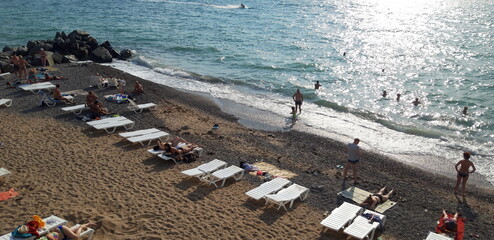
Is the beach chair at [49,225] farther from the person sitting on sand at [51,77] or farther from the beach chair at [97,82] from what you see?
the person sitting on sand at [51,77]

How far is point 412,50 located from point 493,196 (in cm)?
2560

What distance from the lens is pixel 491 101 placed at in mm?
21734

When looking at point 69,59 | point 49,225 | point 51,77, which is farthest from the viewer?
point 69,59

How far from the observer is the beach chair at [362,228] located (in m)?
8.01

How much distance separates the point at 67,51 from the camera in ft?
92.9

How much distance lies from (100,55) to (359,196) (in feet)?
76.4

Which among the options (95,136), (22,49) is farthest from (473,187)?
(22,49)

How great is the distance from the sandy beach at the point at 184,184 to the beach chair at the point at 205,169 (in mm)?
260

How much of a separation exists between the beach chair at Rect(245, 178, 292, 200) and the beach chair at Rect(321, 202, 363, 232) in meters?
1.54

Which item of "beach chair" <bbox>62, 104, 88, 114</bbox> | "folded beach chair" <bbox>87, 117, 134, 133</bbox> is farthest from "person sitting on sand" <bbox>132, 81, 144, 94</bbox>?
"folded beach chair" <bbox>87, 117, 134, 133</bbox>

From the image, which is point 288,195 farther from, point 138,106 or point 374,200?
point 138,106

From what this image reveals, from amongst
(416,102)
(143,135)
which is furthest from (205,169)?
(416,102)

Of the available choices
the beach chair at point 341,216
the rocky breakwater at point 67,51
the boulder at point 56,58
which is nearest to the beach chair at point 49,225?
the beach chair at point 341,216

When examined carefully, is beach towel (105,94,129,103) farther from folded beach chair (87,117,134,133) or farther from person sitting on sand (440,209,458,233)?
person sitting on sand (440,209,458,233)
